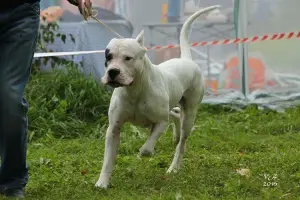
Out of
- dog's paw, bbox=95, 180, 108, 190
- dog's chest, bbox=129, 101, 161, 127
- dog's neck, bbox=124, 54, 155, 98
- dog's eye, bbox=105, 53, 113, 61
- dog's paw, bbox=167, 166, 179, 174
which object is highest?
dog's eye, bbox=105, 53, 113, 61

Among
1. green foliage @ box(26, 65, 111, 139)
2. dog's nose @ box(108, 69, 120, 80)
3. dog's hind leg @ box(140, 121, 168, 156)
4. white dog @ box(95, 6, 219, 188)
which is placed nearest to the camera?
dog's nose @ box(108, 69, 120, 80)

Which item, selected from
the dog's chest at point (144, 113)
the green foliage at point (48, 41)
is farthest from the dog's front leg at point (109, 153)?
the green foliage at point (48, 41)

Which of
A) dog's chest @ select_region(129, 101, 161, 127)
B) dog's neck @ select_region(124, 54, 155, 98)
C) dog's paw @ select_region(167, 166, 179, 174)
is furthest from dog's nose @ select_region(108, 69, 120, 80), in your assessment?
dog's paw @ select_region(167, 166, 179, 174)

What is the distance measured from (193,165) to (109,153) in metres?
1.21

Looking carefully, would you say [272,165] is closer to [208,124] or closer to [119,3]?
[208,124]

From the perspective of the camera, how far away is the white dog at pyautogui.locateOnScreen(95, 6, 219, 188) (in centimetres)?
513

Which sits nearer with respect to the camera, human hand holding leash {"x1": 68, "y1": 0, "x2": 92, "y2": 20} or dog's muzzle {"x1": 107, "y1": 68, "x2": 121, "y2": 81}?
dog's muzzle {"x1": 107, "y1": 68, "x2": 121, "y2": 81}

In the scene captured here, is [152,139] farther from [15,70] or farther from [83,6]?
[15,70]

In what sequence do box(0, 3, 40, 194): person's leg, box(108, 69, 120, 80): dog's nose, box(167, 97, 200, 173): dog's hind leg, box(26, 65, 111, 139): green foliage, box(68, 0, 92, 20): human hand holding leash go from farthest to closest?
1. box(26, 65, 111, 139): green foliage
2. box(167, 97, 200, 173): dog's hind leg
3. box(68, 0, 92, 20): human hand holding leash
4. box(108, 69, 120, 80): dog's nose
5. box(0, 3, 40, 194): person's leg

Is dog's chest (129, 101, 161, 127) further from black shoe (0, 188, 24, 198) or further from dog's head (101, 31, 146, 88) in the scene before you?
black shoe (0, 188, 24, 198)

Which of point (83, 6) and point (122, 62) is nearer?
point (122, 62)

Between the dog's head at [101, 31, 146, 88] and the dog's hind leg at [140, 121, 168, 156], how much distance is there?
49 centimetres

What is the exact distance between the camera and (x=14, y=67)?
4.79 meters

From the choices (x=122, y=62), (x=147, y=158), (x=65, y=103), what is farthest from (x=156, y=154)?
(x=65, y=103)
